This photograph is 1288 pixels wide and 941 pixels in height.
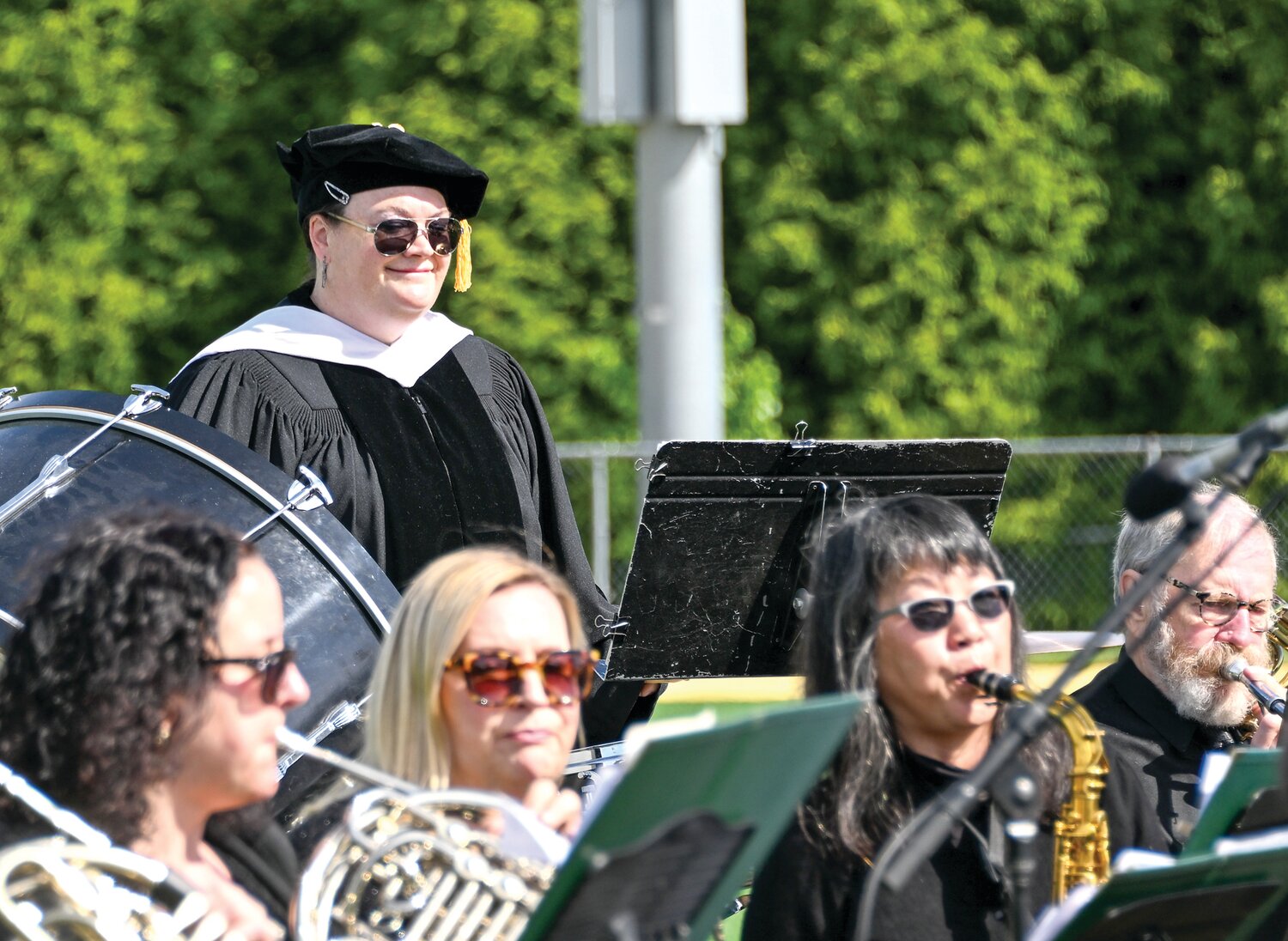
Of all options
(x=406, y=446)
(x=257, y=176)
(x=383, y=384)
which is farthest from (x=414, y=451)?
(x=257, y=176)

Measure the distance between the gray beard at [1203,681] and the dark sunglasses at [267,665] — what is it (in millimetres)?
1953

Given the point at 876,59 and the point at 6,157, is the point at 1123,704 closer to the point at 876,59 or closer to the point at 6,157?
the point at 876,59

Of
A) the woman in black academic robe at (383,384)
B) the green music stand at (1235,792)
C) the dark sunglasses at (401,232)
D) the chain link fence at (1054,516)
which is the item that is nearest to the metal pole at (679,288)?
the chain link fence at (1054,516)

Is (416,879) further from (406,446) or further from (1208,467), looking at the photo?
(406,446)

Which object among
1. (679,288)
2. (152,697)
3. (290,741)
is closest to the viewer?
(152,697)

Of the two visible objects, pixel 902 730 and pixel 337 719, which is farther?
pixel 337 719

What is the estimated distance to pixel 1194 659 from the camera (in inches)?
143

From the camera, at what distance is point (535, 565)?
8.66ft

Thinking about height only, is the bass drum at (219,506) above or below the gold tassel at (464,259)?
below

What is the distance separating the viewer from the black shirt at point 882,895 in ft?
8.61

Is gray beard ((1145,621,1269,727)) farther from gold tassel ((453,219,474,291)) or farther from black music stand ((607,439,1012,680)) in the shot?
gold tassel ((453,219,474,291))

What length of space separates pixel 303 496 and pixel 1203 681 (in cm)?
175

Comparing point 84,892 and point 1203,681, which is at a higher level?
point 84,892

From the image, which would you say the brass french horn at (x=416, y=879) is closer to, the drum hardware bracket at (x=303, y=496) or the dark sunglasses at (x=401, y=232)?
the drum hardware bracket at (x=303, y=496)
